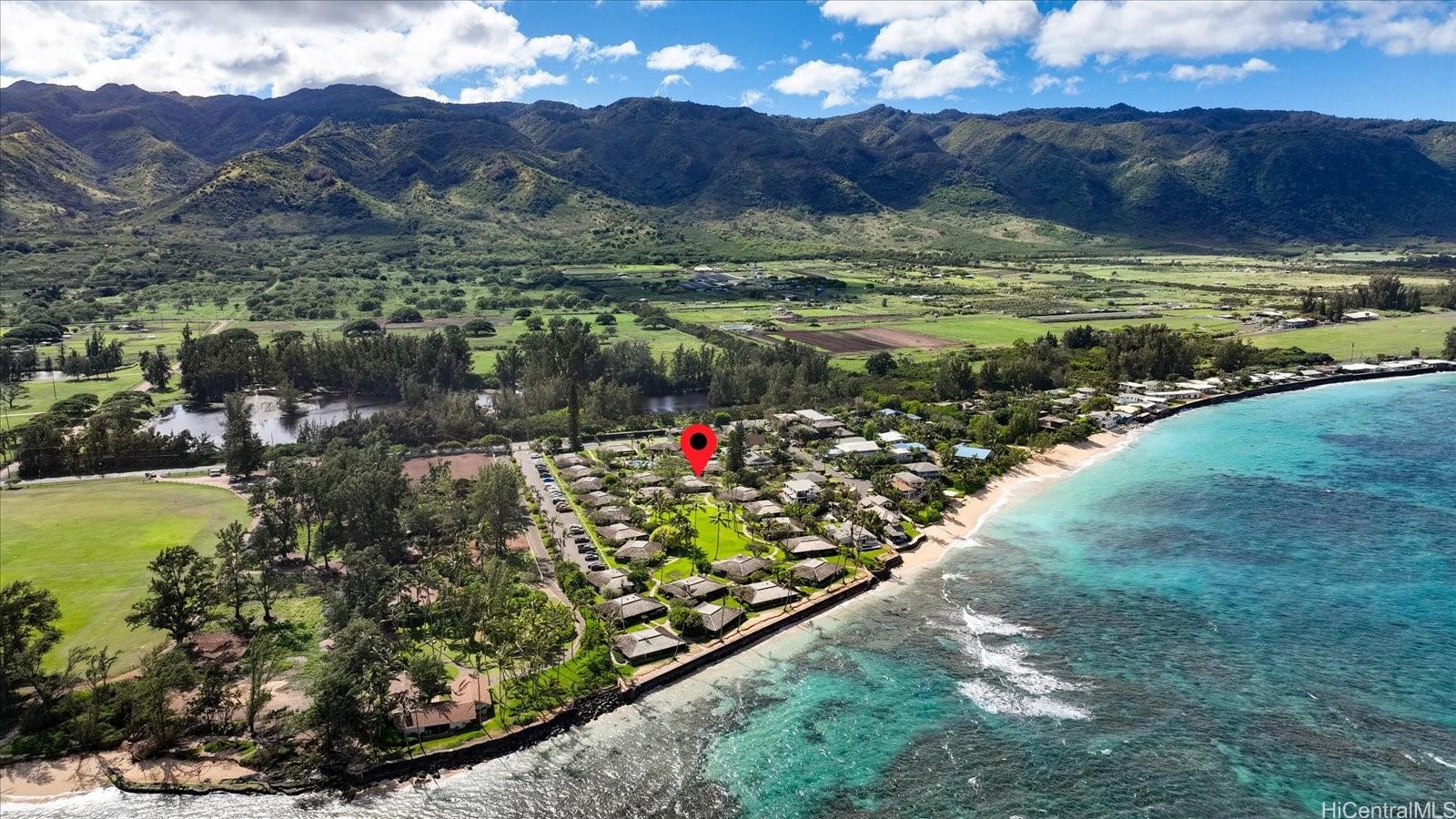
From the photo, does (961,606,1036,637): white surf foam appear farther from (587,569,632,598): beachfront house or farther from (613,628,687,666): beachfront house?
(587,569,632,598): beachfront house

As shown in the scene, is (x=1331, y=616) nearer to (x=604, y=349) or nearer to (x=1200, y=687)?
(x=1200, y=687)

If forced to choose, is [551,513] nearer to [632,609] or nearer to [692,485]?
[692,485]

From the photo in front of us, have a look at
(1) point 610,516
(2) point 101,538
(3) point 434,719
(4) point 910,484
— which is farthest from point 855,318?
(3) point 434,719

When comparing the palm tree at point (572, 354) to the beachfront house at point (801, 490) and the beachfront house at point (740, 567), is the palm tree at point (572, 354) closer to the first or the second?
the beachfront house at point (801, 490)

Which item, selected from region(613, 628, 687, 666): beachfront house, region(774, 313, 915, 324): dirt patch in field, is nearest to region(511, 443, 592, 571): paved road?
region(613, 628, 687, 666): beachfront house


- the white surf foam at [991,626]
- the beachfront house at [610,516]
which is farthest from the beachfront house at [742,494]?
the white surf foam at [991,626]

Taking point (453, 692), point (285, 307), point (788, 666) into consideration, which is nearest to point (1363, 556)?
point (788, 666)
